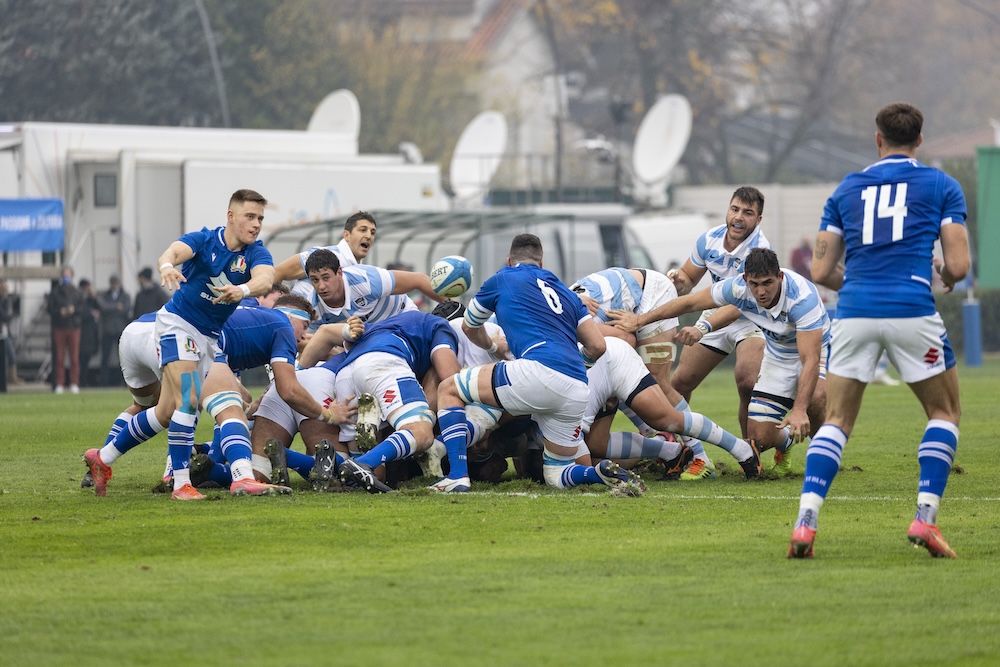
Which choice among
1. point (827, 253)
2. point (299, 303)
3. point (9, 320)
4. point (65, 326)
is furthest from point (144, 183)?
point (827, 253)

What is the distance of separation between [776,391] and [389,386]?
9.53ft

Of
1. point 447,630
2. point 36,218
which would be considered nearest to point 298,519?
point 447,630

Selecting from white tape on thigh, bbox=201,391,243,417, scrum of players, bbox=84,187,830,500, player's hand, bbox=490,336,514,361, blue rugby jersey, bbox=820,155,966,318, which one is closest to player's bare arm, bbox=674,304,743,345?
scrum of players, bbox=84,187,830,500

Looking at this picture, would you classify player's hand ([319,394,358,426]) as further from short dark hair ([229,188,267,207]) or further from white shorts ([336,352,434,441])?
short dark hair ([229,188,267,207])

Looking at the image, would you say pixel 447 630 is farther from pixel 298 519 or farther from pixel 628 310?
pixel 628 310

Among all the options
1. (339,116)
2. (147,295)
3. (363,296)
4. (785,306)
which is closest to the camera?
(785,306)

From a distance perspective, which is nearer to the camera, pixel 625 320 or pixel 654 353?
pixel 625 320

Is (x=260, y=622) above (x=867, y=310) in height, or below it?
below

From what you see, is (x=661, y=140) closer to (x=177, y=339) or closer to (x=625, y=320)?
(x=625, y=320)

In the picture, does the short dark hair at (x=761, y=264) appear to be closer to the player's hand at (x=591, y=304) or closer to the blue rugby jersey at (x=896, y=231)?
the player's hand at (x=591, y=304)

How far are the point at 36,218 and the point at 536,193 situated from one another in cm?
1606

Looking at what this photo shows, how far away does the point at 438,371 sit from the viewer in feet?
35.2

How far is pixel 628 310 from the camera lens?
11.7m

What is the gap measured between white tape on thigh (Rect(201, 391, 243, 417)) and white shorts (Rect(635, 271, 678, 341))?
334 cm
